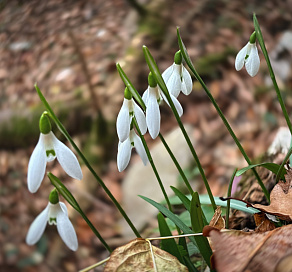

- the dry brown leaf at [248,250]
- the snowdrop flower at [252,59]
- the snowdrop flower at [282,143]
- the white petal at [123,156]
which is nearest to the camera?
the dry brown leaf at [248,250]

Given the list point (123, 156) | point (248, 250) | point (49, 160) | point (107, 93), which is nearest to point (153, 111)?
point (123, 156)

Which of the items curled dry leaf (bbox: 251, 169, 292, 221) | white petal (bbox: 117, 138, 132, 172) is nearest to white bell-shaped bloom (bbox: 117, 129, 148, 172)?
white petal (bbox: 117, 138, 132, 172)

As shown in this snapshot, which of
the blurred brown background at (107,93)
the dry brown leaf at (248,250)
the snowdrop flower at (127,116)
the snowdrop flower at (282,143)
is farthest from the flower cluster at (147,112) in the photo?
the blurred brown background at (107,93)

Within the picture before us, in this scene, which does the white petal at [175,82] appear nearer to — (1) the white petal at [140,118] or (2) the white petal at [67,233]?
(1) the white petal at [140,118]

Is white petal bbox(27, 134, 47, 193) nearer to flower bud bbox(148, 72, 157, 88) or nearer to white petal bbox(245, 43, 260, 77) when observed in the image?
flower bud bbox(148, 72, 157, 88)

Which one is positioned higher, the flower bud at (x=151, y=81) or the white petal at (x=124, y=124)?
the flower bud at (x=151, y=81)

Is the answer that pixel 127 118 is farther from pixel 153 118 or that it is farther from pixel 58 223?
pixel 58 223
